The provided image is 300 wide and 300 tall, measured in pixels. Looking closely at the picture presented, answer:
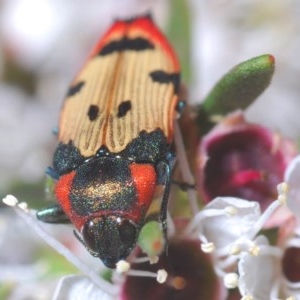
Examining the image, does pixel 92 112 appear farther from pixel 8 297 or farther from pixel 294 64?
pixel 294 64

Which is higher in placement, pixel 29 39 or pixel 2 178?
pixel 29 39

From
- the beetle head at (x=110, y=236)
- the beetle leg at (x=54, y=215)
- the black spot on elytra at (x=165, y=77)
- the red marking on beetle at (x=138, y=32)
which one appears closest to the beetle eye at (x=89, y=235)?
the beetle head at (x=110, y=236)

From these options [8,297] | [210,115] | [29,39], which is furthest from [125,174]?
[29,39]

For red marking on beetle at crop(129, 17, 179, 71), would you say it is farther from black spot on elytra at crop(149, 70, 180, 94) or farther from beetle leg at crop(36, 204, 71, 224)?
beetle leg at crop(36, 204, 71, 224)

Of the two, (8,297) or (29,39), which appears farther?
(29,39)

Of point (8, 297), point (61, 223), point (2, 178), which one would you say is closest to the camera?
point (61, 223)

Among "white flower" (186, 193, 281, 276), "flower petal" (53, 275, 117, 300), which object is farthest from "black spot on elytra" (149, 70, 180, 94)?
"flower petal" (53, 275, 117, 300)

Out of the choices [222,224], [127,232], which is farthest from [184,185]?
[127,232]
